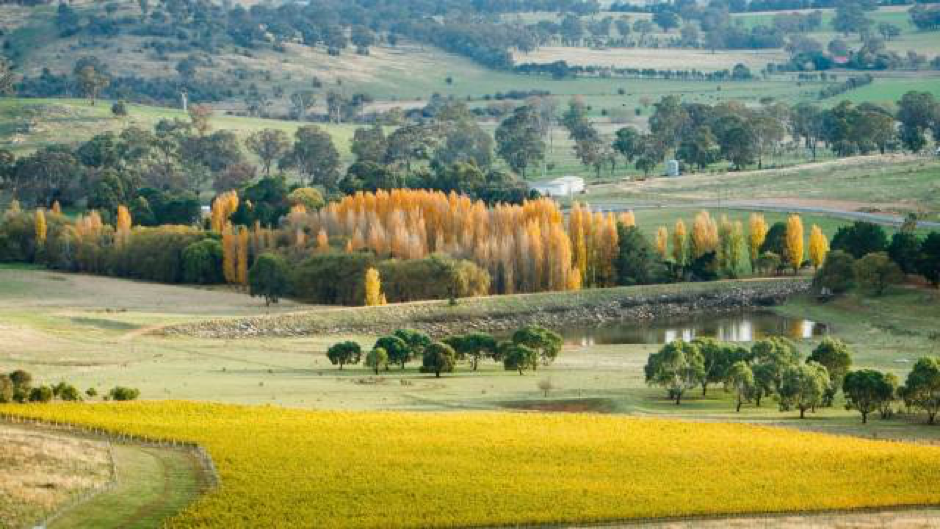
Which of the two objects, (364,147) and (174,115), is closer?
(364,147)

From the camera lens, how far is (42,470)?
5156cm

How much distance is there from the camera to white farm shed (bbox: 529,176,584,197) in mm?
149375

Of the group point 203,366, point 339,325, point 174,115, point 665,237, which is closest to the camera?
point 203,366

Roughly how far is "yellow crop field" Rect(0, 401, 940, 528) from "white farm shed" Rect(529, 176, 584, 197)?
291 feet

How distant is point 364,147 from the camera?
168750mm

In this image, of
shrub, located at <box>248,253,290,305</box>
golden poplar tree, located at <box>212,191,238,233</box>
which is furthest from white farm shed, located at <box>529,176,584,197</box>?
shrub, located at <box>248,253,290,305</box>

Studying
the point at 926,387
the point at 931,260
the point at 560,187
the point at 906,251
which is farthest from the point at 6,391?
the point at 560,187

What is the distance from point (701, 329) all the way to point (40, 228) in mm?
52326

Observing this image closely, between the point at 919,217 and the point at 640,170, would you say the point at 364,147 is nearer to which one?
the point at 640,170

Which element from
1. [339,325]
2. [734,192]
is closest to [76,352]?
[339,325]

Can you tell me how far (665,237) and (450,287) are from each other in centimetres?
1927

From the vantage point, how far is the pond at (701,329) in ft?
319

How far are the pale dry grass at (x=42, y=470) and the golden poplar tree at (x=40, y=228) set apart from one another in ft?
238

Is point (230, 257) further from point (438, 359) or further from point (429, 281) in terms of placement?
point (438, 359)
